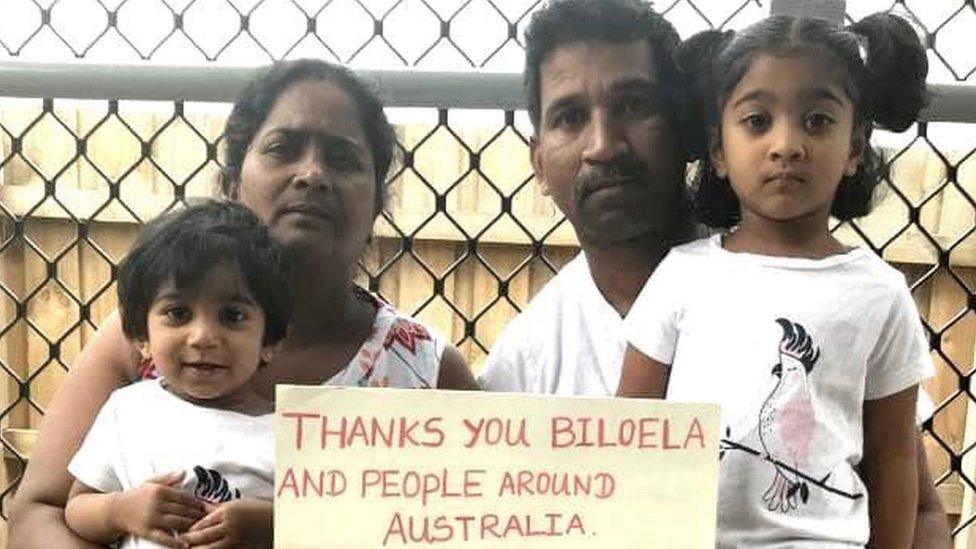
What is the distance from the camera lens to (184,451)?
643 mm

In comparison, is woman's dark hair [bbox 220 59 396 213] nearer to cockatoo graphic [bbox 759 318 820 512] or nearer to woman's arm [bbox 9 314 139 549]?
woman's arm [bbox 9 314 139 549]

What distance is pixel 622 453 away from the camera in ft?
1.96

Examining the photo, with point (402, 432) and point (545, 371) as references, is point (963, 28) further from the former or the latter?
point (402, 432)

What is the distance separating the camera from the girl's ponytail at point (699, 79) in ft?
2.12

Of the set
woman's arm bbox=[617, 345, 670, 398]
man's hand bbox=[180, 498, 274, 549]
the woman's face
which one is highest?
the woman's face

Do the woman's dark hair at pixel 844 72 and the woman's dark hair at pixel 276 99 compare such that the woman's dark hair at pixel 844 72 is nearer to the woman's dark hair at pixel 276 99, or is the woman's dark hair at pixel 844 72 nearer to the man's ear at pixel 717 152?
the man's ear at pixel 717 152

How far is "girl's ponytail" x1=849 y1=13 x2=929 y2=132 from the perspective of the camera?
2.07 ft

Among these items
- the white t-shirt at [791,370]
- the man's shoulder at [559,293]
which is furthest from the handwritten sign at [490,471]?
the man's shoulder at [559,293]

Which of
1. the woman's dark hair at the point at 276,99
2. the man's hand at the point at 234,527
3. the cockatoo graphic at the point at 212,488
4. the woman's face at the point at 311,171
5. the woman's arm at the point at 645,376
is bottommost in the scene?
the man's hand at the point at 234,527

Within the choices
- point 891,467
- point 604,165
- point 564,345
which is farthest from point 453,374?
point 891,467

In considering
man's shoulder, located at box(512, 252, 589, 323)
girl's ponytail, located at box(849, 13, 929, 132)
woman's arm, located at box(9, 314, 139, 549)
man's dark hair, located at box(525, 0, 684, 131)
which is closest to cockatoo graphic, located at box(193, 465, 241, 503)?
woman's arm, located at box(9, 314, 139, 549)

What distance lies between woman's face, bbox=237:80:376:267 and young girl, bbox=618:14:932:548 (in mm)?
198

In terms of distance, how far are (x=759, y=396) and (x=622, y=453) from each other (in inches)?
3.4

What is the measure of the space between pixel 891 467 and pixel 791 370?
11cm
